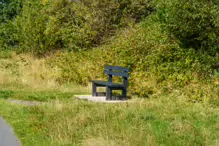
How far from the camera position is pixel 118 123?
794 cm

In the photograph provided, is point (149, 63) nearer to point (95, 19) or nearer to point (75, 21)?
point (95, 19)

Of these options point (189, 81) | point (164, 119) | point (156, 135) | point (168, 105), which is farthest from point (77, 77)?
point (156, 135)

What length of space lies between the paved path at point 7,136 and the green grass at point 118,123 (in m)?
0.13

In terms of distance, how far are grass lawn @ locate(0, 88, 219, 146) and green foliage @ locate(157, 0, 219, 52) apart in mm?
3880

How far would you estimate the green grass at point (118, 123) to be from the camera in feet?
22.4

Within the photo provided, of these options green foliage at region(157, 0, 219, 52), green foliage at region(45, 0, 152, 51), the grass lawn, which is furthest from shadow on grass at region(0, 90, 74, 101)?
green foliage at region(45, 0, 152, 51)

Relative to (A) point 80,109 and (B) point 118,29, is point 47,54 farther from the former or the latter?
(A) point 80,109

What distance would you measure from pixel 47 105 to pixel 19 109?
0.71m

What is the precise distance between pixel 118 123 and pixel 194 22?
7156 mm

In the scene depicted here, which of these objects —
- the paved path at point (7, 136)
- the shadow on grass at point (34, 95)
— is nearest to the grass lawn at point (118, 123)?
the paved path at point (7, 136)

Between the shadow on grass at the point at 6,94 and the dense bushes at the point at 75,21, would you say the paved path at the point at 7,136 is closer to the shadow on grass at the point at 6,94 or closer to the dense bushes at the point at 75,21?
the shadow on grass at the point at 6,94

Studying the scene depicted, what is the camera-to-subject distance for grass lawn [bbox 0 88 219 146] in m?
6.81

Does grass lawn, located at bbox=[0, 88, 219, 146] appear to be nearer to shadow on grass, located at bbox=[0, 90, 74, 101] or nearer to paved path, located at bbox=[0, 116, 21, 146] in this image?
paved path, located at bbox=[0, 116, 21, 146]

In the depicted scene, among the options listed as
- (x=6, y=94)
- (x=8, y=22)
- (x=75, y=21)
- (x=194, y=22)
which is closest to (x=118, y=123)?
(x=6, y=94)
